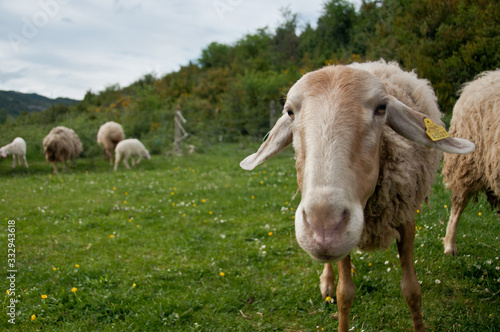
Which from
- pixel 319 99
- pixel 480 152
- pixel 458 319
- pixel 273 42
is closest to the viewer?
pixel 319 99

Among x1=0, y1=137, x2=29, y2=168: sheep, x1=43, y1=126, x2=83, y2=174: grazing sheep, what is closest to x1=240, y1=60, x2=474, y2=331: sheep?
x1=43, y1=126, x2=83, y2=174: grazing sheep

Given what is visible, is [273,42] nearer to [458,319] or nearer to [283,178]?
[283,178]

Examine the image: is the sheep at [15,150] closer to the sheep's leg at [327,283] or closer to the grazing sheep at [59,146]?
the grazing sheep at [59,146]

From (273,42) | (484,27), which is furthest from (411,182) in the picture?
(273,42)

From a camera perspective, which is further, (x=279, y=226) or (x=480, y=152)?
(x=279, y=226)

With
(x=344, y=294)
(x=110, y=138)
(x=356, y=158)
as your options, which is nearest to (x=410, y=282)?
(x=344, y=294)

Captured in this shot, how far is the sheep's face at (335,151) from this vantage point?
1583mm

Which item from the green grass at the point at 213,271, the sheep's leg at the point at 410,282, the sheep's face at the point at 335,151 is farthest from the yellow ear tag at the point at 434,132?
the green grass at the point at 213,271

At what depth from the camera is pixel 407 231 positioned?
2688mm

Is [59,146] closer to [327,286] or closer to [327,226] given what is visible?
[327,286]

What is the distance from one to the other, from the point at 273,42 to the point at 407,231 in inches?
1338

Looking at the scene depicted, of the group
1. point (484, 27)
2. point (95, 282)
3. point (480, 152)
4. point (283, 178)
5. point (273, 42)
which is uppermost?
point (273, 42)

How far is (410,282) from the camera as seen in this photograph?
2680mm

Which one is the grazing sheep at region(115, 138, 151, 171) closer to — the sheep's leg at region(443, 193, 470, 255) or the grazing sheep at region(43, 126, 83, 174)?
the grazing sheep at region(43, 126, 83, 174)
